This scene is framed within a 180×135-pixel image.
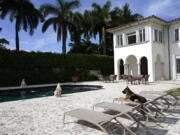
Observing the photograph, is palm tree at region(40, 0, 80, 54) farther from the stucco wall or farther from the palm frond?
the stucco wall

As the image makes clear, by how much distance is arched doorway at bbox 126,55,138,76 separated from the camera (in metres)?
24.0

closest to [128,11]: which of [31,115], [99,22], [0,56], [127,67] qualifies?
[99,22]

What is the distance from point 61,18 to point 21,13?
6.88 meters

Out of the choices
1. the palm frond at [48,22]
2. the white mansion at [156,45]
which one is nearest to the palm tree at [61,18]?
the palm frond at [48,22]

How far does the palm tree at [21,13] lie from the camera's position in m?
25.5

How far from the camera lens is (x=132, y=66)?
2431 centimetres

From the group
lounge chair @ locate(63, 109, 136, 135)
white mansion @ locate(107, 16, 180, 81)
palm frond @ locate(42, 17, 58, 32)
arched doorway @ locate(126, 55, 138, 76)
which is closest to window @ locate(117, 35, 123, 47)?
white mansion @ locate(107, 16, 180, 81)

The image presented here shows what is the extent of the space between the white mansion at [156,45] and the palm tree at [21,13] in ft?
50.2

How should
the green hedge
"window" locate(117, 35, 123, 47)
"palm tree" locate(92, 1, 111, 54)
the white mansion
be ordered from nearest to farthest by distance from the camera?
the green hedge, the white mansion, "window" locate(117, 35, 123, 47), "palm tree" locate(92, 1, 111, 54)

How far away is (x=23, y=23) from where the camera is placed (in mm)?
27031

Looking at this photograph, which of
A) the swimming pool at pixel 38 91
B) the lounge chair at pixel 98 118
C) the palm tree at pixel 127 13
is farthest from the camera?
the palm tree at pixel 127 13

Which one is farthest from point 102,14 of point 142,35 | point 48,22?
point 142,35

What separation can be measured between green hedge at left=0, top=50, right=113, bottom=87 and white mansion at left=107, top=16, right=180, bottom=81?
5.74 meters

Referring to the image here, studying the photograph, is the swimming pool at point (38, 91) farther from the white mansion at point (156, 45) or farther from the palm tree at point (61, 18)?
the palm tree at point (61, 18)
